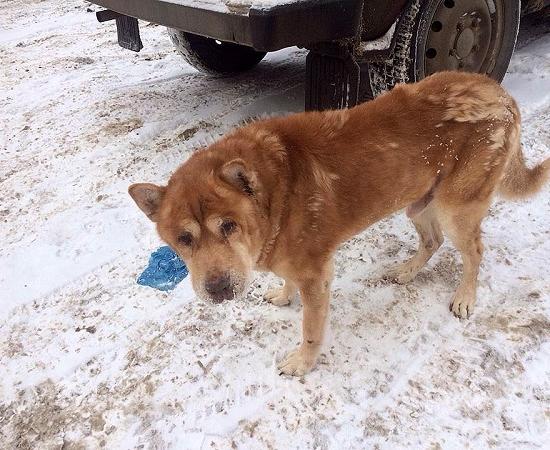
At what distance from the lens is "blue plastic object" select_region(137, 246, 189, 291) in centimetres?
321

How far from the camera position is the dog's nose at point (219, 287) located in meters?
2.19

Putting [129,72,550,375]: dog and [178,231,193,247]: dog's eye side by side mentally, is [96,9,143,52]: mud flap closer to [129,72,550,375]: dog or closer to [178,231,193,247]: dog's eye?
[129,72,550,375]: dog

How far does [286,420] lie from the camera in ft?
8.07

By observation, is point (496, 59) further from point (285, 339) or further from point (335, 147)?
point (285, 339)

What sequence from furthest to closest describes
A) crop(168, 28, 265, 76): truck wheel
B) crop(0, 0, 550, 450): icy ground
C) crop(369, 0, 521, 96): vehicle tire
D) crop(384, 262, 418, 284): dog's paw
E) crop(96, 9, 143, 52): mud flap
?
crop(168, 28, 265, 76): truck wheel → crop(96, 9, 143, 52): mud flap → crop(369, 0, 521, 96): vehicle tire → crop(384, 262, 418, 284): dog's paw → crop(0, 0, 550, 450): icy ground

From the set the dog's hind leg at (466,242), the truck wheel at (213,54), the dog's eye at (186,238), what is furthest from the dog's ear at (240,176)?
the truck wheel at (213,54)

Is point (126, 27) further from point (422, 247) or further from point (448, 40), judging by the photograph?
point (422, 247)

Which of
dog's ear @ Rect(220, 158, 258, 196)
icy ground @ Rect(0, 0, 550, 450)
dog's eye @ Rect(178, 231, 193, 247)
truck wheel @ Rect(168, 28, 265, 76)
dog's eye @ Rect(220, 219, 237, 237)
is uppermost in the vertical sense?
dog's ear @ Rect(220, 158, 258, 196)

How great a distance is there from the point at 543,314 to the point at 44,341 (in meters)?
3.13

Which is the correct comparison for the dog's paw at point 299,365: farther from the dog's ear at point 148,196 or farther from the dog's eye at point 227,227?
the dog's ear at point 148,196

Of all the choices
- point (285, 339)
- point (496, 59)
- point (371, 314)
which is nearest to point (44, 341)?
point (285, 339)

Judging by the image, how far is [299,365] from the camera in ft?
8.79

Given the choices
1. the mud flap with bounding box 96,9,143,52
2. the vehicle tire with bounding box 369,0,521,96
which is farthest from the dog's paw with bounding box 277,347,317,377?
the mud flap with bounding box 96,9,143,52

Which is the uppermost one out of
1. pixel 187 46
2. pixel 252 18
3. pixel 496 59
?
pixel 252 18
